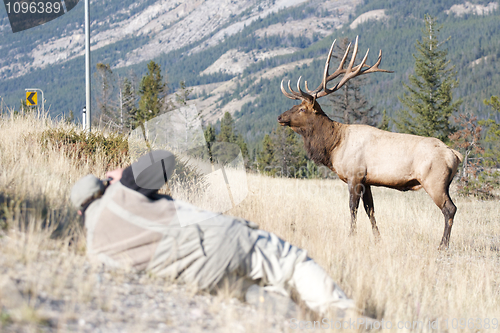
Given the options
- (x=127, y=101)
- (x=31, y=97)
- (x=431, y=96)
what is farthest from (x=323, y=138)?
(x=127, y=101)

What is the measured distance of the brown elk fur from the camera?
6.45 meters

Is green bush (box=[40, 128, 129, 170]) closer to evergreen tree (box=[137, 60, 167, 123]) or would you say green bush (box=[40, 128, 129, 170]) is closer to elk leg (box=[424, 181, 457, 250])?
elk leg (box=[424, 181, 457, 250])

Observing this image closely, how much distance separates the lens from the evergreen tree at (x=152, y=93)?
35094mm

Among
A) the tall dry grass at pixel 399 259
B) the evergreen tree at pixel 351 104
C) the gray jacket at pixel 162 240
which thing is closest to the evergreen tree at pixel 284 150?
the evergreen tree at pixel 351 104

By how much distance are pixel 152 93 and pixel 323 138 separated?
31995 millimetres

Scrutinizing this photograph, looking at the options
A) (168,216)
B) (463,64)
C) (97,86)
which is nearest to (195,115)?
(168,216)

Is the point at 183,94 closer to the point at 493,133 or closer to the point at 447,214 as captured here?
the point at 493,133

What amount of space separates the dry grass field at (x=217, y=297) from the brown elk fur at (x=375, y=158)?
76cm

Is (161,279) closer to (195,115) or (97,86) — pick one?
(195,115)

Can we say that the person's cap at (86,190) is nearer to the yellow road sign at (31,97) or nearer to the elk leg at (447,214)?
the elk leg at (447,214)

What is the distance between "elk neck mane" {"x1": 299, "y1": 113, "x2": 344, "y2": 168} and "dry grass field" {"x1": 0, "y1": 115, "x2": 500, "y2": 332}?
3.52ft

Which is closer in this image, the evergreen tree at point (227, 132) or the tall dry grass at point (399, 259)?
the tall dry grass at point (399, 259)

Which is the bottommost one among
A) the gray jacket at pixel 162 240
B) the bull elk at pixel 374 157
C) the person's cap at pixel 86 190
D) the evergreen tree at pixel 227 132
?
the evergreen tree at pixel 227 132

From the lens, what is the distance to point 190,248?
3.20m
